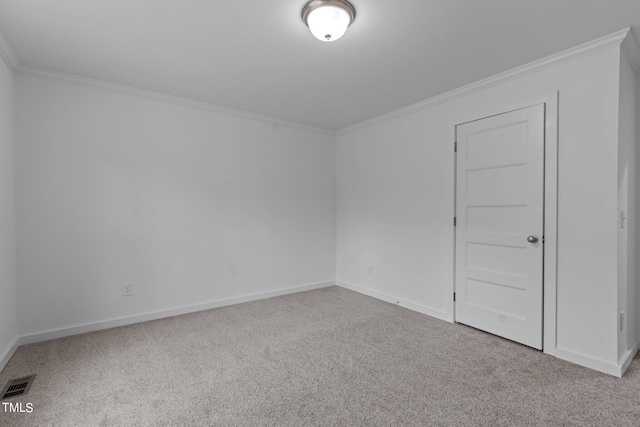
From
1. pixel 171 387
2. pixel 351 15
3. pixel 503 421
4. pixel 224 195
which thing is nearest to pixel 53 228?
pixel 224 195

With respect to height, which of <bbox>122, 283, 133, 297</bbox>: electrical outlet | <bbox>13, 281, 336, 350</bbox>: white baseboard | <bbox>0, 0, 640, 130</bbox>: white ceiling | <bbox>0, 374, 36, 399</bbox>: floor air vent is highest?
<bbox>0, 0, 640, 130</bbox>: white ceiling

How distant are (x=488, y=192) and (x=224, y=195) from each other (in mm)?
2887

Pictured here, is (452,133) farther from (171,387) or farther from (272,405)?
(171,387)

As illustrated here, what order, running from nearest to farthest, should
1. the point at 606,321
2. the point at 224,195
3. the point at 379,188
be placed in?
the point at 606,321 < the point at 224,195 < the point at 379,188

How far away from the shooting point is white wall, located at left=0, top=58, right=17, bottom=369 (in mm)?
2395

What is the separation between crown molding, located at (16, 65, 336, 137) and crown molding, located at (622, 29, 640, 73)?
10.7ft

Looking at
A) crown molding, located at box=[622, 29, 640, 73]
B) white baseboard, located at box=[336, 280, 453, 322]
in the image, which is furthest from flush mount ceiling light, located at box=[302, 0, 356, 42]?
white baseboard, located at box=[336, 280, 453, 322]

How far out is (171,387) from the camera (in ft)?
6.91

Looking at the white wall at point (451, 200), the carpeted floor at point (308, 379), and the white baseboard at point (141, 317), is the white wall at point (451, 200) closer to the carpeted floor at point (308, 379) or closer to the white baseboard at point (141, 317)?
the carpeted floor at point (308, 379)

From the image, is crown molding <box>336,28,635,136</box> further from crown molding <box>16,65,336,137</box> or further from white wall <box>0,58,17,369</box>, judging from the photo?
white wall <box>0,58,17,369</box>

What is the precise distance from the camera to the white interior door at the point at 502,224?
2654 millimetres

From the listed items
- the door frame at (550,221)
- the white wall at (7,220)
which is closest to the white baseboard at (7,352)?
the white wall at (7,220)

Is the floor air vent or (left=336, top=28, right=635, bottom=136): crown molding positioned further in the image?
(left=336, top=28, right=635, bottom=136): crown molding

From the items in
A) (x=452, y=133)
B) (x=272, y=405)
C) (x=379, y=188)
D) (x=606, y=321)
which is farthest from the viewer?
(x=379, y=188)
